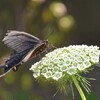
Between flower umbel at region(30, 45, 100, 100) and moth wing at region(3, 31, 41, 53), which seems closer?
flower umbel at region(30, 45, 100, 100)

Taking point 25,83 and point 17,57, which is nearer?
point 17,57

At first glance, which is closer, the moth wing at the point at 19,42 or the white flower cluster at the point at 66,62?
the white flower cluster at the point at 66,62

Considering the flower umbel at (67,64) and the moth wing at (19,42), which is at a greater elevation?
the moth wing at (19,42)

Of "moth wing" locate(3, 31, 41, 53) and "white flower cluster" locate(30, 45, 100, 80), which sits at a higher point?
"moth wing" locate(3, 31, 41, 53)

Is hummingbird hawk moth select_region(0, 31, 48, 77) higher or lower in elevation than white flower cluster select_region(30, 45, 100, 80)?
higher

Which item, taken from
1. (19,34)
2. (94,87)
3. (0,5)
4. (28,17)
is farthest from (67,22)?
(94,87)

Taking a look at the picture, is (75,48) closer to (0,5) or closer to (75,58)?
(75,58)
